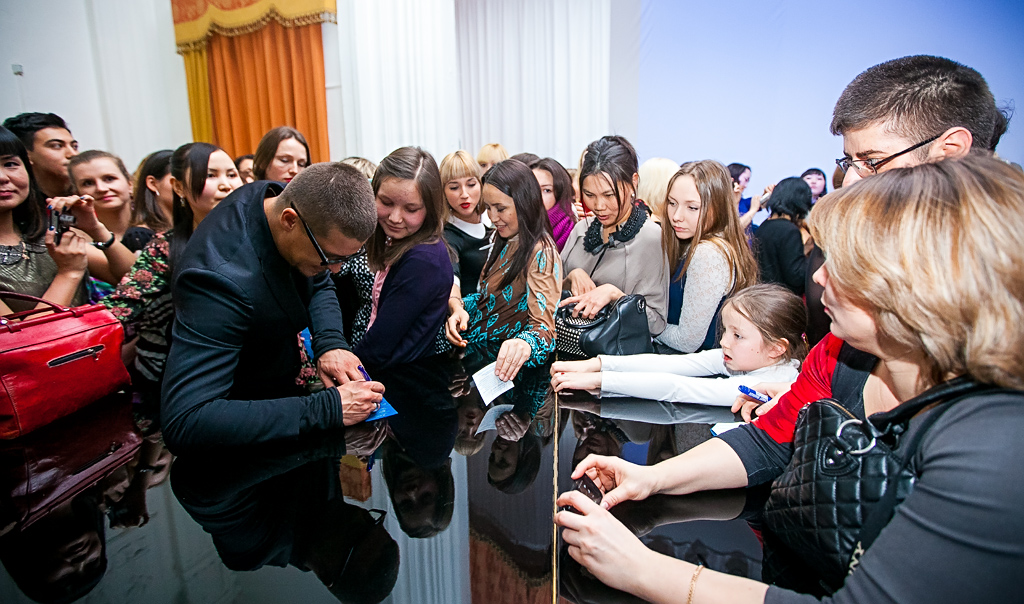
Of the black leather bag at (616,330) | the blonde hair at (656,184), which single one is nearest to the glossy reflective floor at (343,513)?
the black leather bag at (616,330)

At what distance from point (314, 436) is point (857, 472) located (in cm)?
125

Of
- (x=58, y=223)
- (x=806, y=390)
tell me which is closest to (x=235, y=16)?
(x=58, y=223)

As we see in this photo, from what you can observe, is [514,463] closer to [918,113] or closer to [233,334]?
[233,334]

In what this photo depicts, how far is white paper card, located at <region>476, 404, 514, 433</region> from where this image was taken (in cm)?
152

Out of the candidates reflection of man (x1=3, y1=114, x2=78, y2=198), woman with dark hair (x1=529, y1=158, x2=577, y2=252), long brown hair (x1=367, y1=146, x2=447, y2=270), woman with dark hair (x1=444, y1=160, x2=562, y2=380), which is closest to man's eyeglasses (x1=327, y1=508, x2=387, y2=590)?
woman with dark hair (x1=444, y1=160, x2=562, y2=380)

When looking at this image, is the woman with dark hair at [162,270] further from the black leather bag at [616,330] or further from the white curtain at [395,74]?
the white curtain at [395,74]

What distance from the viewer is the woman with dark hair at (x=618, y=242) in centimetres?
235

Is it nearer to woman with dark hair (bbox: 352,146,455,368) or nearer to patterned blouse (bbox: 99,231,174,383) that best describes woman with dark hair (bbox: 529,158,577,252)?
woman with dark hair (bbox: 352,146,455,368)

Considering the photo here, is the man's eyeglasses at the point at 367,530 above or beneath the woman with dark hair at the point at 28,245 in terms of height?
beneath

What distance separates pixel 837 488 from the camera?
833 millimetres

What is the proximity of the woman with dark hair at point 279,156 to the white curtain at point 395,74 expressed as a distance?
88.8 inches

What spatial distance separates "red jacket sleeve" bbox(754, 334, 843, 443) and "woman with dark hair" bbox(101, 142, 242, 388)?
2.05 meters

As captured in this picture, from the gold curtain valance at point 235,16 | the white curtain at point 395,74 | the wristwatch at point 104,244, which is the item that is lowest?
the wristwatch at point 104,244

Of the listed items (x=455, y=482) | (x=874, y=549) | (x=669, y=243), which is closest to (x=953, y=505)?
(x=874, y=549)
